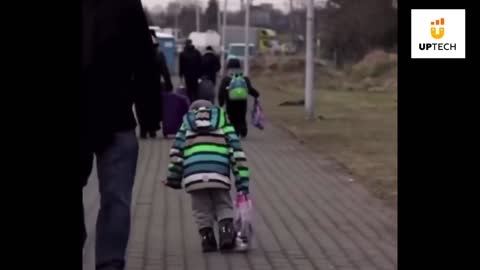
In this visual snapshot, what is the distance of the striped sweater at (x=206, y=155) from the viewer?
9.94 m

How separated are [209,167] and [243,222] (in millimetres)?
550

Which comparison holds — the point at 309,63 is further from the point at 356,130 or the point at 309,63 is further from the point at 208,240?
the point at 208,240

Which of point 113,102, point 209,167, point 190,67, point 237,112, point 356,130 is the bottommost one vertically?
point 356,130

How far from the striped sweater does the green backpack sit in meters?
12.2

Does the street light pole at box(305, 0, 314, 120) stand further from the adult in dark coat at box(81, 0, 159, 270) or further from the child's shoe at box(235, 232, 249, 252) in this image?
the adult in dark coat at box(81, 0, 159, 270)

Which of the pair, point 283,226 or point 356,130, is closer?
point 283,226

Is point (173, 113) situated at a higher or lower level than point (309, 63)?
lower

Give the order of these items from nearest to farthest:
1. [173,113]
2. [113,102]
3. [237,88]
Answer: [113,102] → [173,113] → [237,88]

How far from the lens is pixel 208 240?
10117 mm

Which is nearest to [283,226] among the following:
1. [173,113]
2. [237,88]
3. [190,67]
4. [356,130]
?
[173,113]

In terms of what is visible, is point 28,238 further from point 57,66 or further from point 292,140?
point 292,140
